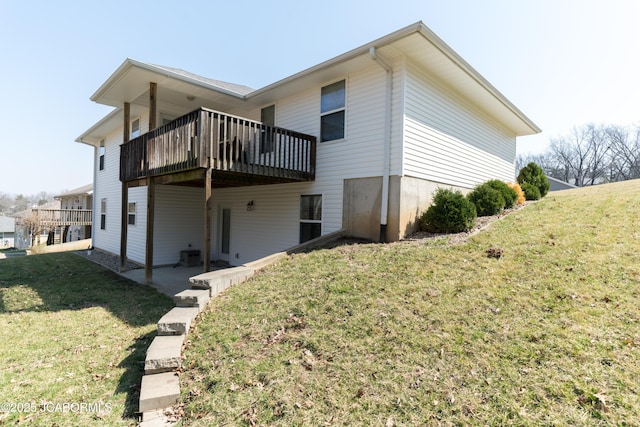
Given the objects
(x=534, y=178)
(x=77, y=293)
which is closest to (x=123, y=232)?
(x=77, y=293)

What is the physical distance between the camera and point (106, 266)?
11508 millimetres

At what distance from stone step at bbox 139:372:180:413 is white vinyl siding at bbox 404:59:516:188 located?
239 inches

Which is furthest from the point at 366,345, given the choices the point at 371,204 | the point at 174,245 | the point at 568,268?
the point at 174,245

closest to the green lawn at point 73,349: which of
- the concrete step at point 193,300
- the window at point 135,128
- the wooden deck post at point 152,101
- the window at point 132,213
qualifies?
the concrete step at point 193,300

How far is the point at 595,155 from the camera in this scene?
43.8 metres

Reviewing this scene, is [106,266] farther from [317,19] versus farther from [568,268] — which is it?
[568,268]

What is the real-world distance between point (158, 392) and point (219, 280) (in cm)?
247

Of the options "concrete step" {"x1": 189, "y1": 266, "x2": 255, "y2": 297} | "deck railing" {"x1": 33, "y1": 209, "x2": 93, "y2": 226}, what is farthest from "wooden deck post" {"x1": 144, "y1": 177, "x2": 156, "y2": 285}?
"deck railing" {"x1": 33, "y1": 209, "x2": 93, "y2": 226}

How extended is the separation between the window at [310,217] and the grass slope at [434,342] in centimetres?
316

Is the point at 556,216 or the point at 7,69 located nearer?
the point at 556,216

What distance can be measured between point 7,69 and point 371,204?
483 inches

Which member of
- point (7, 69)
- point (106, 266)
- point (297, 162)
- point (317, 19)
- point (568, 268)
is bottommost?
point (106, 266)

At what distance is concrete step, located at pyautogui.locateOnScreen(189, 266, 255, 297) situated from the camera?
5.44 metres

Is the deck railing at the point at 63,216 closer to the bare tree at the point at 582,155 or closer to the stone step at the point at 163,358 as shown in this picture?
the stone step at the point at 163,358
